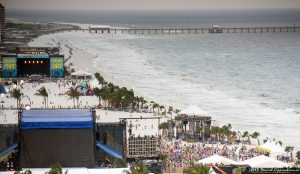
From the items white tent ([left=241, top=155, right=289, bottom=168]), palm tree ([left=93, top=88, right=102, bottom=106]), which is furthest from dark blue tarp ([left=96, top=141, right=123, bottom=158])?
palm tree ([left=93, top=88, right=102, bottom=106])

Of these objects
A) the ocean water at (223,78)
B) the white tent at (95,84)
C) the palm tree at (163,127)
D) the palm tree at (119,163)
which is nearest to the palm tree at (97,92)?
the white tent at (95,84)

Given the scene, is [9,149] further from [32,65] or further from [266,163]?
[32,65]

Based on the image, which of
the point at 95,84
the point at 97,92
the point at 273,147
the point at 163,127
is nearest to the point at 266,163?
the point at 273,147

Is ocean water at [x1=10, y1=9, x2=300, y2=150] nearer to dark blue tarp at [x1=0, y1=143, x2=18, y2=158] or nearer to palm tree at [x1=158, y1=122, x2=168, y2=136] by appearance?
palm tree at [x1=158, y1=122, x2=168, y2=136]

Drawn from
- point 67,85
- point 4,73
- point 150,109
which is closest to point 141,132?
point 150,109

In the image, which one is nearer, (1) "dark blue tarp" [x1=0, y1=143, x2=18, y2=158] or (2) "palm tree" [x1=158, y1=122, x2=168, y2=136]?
(1) "dark blue tarp" [x1=0, y1=143, x2=18, y2=158]

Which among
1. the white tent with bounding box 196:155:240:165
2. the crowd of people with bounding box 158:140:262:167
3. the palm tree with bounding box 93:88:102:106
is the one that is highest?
the white tent with bounding box 196:155:240:165

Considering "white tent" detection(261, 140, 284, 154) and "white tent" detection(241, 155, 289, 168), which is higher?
"white tent" detection(241, 155, 289, 168)
